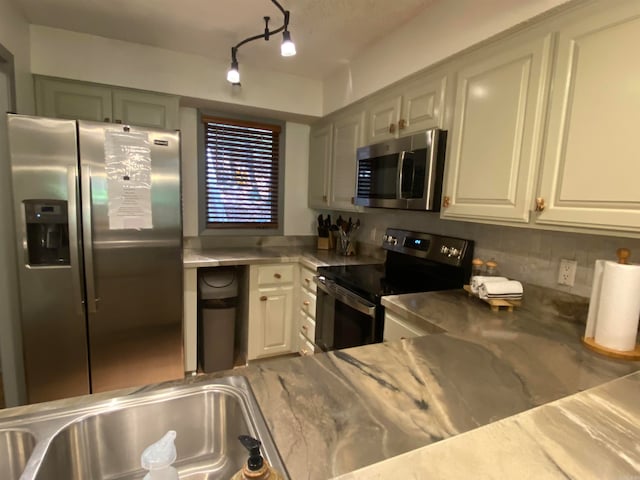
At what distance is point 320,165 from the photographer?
9.94ft

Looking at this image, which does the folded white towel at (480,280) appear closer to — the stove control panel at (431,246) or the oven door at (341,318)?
the stove control panel at (431,246)

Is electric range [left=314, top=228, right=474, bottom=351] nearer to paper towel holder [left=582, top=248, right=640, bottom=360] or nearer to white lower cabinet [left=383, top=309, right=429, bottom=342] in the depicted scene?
white lower cabinet [left=383, top=309, right=429, bottom=342]

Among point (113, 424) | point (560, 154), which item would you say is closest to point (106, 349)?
point (113, 424)

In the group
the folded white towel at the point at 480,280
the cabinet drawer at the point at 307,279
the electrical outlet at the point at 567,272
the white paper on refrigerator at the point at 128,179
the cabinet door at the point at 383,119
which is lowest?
the cabinet drawer at the point at 307,279

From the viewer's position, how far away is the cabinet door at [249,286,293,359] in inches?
103

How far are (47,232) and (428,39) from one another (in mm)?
2349

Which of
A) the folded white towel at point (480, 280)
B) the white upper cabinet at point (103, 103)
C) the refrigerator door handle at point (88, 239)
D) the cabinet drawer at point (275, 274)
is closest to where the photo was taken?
the folded white towel at point (480, 280)

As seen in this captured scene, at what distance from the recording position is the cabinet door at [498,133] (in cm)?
131

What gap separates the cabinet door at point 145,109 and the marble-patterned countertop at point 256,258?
3.32ft

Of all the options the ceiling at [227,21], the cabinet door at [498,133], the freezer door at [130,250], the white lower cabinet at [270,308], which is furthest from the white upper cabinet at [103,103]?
the cabinet door at [498,133]

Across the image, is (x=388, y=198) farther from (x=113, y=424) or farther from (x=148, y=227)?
(x=113, y=424)

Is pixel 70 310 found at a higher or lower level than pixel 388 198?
lower

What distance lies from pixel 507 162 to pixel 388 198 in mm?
733

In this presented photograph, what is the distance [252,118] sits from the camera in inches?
118
